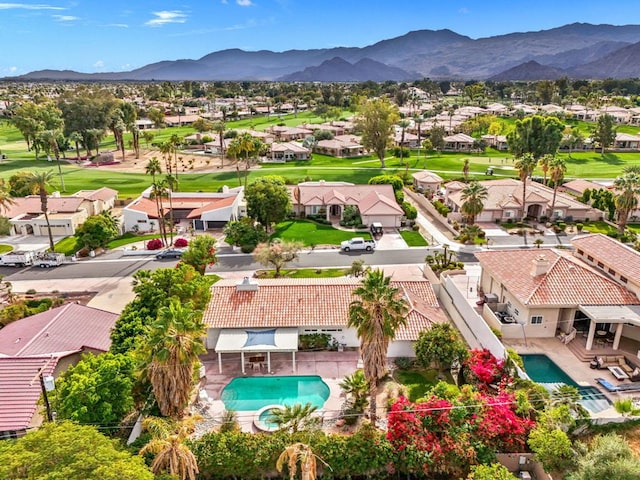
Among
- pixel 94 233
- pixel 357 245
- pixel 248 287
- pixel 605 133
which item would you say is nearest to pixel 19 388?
pixel 248 287

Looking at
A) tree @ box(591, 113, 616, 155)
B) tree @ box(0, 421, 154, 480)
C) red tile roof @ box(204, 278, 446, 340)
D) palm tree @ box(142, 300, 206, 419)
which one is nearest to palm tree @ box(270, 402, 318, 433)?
palm tree @ box(142, 300, 206, 419)

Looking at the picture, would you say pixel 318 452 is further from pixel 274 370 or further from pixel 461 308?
pixel 461 308

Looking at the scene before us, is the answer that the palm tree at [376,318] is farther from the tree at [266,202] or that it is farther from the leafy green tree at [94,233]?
the leafy green tree at [94,233]

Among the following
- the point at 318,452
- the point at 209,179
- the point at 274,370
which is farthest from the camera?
the point at 209,179

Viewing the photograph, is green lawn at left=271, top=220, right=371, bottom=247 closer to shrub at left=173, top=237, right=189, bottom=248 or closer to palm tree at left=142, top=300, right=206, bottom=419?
shrub at left=173, top=237, right=189, bottom=248

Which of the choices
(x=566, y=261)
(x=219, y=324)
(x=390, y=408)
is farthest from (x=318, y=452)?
(x=566, y=261)

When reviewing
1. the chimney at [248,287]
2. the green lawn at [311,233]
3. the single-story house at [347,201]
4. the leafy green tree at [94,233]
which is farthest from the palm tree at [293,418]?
the single-story house at [347,201]

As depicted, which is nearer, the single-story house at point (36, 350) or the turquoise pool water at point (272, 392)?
the single-story house at point (36, 350)

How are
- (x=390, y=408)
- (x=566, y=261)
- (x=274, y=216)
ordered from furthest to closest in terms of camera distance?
1. (x=274, y=216)
2. (x=566, y=261)
3. (x=390, y=408)
